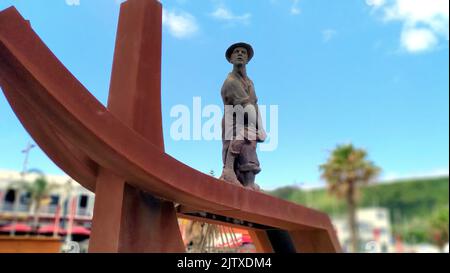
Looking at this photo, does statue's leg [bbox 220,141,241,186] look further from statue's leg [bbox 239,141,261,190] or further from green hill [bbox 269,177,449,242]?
green hill [bbox 269,177,449,242]

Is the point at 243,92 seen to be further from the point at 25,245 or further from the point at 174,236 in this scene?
the point at 25,245

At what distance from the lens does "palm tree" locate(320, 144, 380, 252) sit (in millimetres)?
24094

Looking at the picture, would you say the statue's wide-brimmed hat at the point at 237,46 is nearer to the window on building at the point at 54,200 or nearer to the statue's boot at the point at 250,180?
the statue's boot at the point at 250,180

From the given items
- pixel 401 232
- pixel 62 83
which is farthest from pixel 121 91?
pixel 401 232

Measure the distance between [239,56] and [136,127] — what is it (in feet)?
7.90

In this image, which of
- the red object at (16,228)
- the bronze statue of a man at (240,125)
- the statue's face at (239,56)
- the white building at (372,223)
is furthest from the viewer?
the white building at (372,223)

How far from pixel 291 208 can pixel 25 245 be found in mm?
11625

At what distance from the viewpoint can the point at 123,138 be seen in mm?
3506

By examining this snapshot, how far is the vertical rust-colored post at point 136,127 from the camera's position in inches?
151

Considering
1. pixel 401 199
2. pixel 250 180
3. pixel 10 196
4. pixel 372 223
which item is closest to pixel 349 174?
pixel 250 180

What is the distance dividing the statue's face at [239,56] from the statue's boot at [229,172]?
1466 mm

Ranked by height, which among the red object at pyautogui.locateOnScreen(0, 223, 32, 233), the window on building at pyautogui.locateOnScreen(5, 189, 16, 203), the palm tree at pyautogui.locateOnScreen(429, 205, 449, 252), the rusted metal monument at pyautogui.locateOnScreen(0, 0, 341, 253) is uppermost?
the window on building at pyautogui.locateOnScreen(5, 189, 16, 203)

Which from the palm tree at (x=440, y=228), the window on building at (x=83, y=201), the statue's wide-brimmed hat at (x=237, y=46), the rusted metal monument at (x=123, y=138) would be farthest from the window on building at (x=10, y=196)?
the palm tree at (x=440, y=228)

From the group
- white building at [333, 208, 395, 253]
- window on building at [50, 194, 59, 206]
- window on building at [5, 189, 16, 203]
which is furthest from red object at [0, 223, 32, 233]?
white building at [333, 208, 395, 253]
